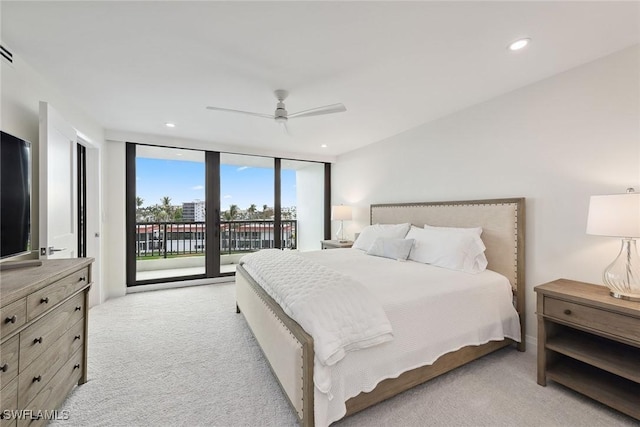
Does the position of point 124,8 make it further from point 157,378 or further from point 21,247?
point 157,378

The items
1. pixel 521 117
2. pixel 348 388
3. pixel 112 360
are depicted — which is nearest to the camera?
pixel 348 388

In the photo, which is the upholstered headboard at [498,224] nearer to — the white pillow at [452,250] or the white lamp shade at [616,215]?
the white pillow at [452,250]

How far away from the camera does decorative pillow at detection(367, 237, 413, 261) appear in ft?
10.0

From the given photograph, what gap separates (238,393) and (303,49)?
250 cm

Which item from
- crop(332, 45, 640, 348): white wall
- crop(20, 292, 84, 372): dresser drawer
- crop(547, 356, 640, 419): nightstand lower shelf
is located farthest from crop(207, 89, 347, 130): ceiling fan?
crop(547, 356, 640, 419): nightstand lower shelf

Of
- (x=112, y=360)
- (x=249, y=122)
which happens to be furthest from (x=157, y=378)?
(x=249, y=122)

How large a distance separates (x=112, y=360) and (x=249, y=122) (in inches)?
113

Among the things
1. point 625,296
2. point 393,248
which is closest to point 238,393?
point 393,248

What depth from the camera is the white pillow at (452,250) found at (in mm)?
2564

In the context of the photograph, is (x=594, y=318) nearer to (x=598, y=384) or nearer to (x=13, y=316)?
(x=598, y=384)

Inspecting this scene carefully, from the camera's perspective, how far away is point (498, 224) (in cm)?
265

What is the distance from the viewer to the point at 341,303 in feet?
5.33

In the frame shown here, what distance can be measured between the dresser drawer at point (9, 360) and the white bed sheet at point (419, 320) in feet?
4.52

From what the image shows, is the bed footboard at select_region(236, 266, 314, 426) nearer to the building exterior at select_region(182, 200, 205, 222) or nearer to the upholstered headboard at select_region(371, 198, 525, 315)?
the upholstered headboard at select_region(371, 198, 525, 315)
